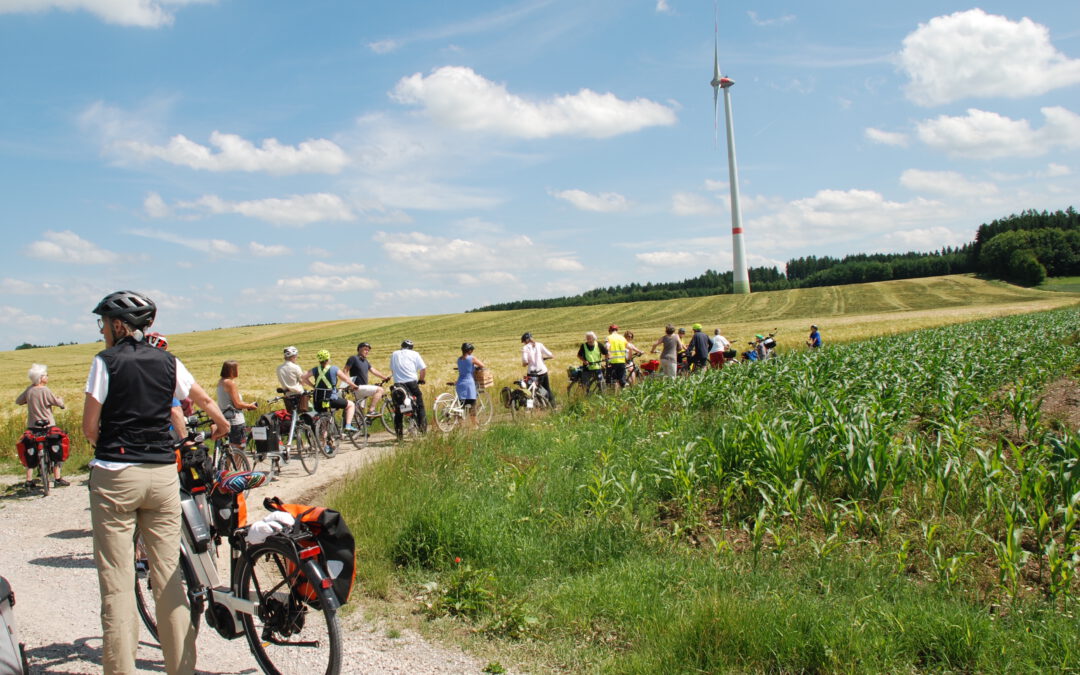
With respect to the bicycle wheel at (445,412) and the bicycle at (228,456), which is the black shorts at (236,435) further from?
the bicycle wheel at (445,412)

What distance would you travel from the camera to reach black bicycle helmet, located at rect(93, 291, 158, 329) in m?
3.58

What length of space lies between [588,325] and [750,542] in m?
64.1

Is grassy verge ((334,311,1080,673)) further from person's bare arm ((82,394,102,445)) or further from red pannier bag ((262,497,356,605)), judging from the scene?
person's bare arm ((82,394,102,445))

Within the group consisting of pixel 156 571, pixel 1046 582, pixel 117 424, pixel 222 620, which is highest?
pixel 117 424

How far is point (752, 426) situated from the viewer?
7336mm

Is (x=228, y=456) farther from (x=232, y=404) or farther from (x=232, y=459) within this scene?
(x=232, y=404)

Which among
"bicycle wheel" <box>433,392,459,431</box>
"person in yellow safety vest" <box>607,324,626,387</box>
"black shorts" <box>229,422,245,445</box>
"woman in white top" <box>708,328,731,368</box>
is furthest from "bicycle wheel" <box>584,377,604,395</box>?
"black shorts" <box>229,422,245,445</box>

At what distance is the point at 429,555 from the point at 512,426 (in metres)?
4.72

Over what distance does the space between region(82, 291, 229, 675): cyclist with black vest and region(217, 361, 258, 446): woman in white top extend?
5972 millimetres

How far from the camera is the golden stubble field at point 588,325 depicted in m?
44.4

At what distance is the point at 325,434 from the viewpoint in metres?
11.3

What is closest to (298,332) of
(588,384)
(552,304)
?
(552,304)

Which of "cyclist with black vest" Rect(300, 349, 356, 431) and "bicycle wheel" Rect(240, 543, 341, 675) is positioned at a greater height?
"cyclist with black vest" Rect(300, 349, 356, 431)

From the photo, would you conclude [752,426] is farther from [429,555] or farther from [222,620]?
[222,620]
